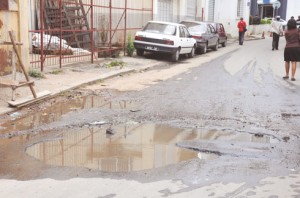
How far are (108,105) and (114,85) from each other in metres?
2.95

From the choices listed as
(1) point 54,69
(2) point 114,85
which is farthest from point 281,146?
(1) point 54,69

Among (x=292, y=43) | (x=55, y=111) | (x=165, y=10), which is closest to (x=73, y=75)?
(x=55, y=111)

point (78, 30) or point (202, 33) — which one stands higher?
point (78, 30)

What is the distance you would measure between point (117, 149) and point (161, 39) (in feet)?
42.4

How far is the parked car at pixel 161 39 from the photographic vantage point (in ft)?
62.2

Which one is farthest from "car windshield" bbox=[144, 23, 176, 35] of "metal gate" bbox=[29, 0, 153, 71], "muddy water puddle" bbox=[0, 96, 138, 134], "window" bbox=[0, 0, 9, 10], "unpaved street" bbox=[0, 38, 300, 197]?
"muddy water puddle" bbox=[0, 96, 138, 134]

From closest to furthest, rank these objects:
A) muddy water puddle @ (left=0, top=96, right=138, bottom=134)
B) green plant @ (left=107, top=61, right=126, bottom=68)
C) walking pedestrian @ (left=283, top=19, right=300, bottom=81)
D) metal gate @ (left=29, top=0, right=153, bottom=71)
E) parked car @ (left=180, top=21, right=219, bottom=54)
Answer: muddy water puddle @ (left=0, top=96, right=138, bottom=134) → walking pedestrian @ (left=283, top=19, right=300, bottom=81) → metal gate @ (left=29, top=0, right=153, bottom=71) → green plant @ (left=107, top=61, right=126, bottom=68) → parked car @ (left=180, top=21, right=219, bottom=54)

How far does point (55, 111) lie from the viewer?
29.5 ft

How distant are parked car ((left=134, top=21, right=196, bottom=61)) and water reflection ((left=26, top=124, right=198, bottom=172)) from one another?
38.0 feet

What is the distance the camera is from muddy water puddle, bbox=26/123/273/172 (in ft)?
19.2

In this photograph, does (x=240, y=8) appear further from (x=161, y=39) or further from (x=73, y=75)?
(x=73, y=75)

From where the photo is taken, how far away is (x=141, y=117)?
8.52 metres

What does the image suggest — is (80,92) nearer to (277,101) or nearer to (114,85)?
(114,85)

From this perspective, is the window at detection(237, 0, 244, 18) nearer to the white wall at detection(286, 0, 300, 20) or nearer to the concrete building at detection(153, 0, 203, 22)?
the concrete building at detection(153, 0, 203, 22)
